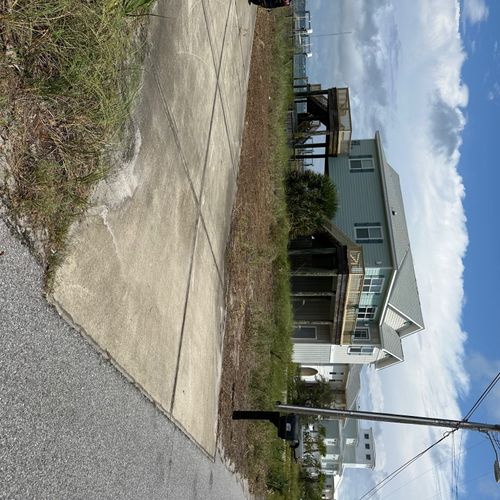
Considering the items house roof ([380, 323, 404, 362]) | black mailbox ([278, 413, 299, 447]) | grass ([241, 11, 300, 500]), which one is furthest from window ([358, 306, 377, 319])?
black mailbox ([278, 413, 299, 447])

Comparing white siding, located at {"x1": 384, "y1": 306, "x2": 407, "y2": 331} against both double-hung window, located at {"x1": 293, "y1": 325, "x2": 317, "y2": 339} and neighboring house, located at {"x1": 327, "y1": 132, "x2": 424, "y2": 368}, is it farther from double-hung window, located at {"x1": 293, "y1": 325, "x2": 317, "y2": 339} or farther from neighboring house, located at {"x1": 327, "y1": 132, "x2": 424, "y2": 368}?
double-hung window, located at {"x1": 293, "y1": 325, "x2": 317, "y2": 339}

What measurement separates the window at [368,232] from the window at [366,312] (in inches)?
130

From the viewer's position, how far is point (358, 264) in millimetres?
20562

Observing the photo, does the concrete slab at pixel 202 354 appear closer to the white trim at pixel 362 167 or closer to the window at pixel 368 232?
the window at pixel 368 232

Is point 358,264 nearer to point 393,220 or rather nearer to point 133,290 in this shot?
point 393,220

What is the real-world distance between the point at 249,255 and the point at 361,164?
48.6 ft

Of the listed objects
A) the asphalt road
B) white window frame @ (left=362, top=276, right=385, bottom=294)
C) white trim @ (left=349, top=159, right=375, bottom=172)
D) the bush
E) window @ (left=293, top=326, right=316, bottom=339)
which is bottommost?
the asphalt road

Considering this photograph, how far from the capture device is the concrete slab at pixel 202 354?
6.54 m

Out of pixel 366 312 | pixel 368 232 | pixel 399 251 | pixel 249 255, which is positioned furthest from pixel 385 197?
pixel 249 255

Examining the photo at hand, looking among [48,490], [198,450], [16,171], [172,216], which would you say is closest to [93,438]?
[48,490]

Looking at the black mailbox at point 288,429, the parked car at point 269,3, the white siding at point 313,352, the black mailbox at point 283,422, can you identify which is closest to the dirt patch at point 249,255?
the black mailbox at point 283,422

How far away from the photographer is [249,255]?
11320mm

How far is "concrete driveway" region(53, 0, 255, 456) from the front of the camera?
424cm

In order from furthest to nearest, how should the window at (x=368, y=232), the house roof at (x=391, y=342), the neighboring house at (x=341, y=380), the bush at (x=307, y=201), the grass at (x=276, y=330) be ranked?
the neighboring house at (x=341, y=380)
the house roof at (x=391, y=342)
the window at (x=368, y=232)
the bush at (x=307, y=201)
the grass at (x=276, y=330)
